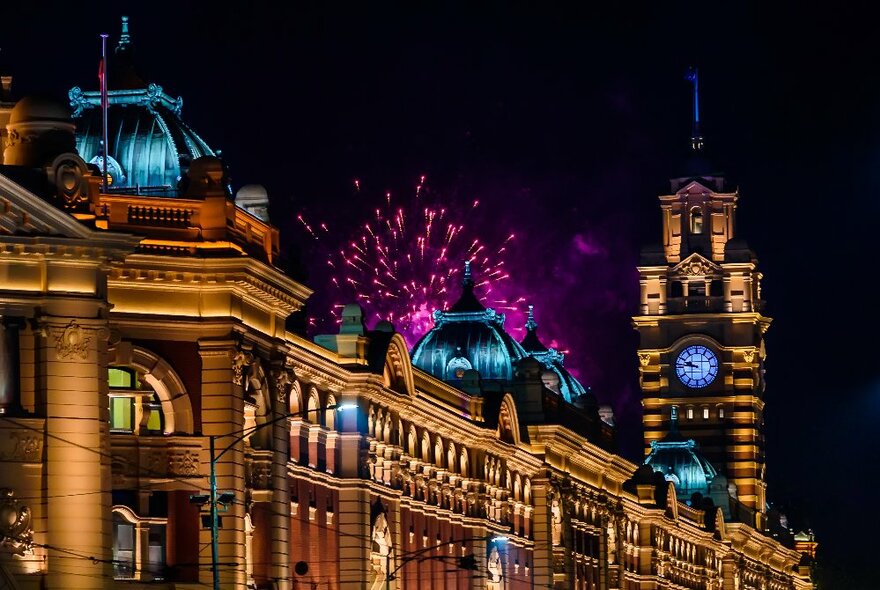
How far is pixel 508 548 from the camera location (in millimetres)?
128500

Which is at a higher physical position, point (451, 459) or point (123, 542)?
point (451, 459)

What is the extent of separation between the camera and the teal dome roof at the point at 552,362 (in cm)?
15395

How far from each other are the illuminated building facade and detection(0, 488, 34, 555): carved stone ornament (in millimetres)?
60

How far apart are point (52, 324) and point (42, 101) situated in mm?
6897

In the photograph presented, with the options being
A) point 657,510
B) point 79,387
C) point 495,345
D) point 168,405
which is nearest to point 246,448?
point 168,405

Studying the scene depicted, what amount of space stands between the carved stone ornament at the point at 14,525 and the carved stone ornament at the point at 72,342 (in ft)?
14.0

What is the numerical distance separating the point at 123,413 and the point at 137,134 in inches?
404

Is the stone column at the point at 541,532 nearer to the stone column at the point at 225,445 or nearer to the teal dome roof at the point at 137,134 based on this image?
the teal dome roof at the point at 137,134

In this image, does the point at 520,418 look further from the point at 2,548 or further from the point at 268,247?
the point at 2,548

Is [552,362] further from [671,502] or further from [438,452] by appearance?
[438,452]

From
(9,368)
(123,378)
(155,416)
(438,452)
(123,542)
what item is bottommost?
(123,542)

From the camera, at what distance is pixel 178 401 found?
268 feet

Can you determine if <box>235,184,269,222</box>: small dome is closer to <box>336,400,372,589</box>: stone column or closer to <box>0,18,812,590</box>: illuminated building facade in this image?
<box>0,18,812,590</box>: illuminated building facade

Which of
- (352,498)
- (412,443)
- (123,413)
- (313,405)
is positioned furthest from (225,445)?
(412,443)
